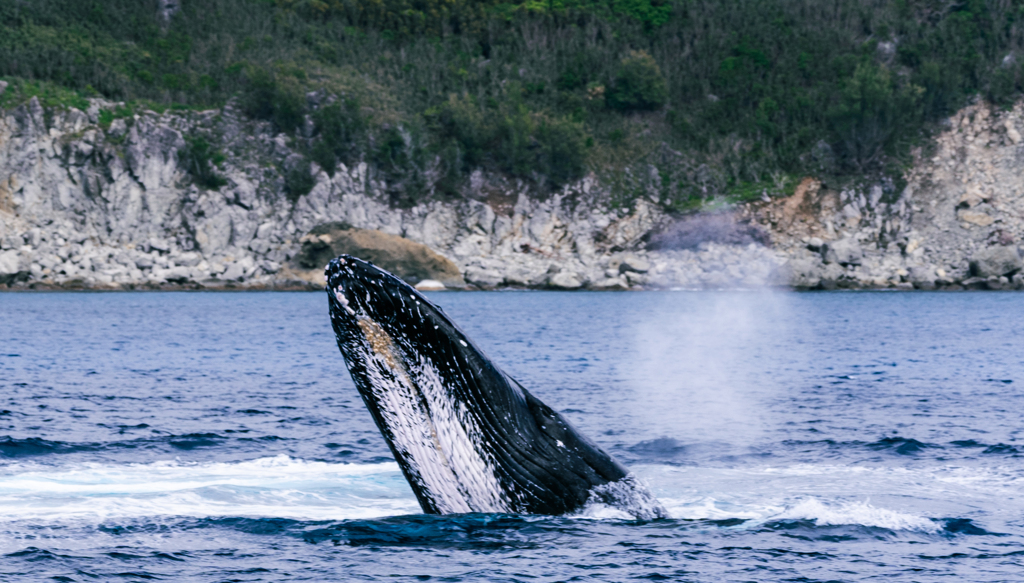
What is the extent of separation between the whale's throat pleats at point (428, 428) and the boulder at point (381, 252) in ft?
268

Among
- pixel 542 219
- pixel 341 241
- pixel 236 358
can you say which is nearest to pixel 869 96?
pixel 542 219

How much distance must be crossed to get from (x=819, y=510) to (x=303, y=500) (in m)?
6.38

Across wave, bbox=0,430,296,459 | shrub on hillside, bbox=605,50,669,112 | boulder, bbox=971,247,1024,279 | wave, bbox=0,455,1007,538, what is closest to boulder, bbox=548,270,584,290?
shrub on hillside, bbox=605,50,669,112

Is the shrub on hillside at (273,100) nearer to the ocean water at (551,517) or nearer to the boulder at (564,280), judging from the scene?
the boulder at (564,280)

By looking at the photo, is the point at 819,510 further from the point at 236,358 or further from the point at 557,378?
the point at 236,358

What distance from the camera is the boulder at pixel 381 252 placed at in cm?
9169

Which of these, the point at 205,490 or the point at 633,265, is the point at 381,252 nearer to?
the point at 633,265

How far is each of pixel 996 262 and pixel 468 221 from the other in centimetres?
4834

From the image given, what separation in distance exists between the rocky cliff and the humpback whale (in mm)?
86554

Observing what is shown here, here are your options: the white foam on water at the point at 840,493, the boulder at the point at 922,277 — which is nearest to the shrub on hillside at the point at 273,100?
the boulder at the point at 922,277

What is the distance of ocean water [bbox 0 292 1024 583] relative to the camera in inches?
395

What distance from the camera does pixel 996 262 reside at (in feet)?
301

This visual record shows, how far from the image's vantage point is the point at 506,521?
31.8ft

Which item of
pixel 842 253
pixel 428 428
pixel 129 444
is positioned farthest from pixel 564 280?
pixel 428 428
